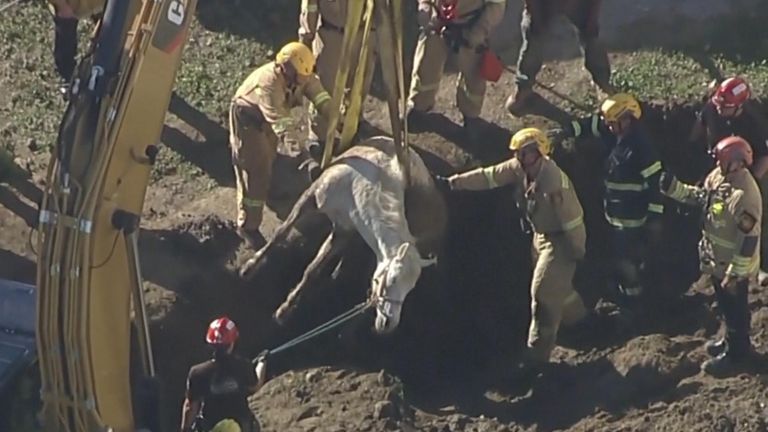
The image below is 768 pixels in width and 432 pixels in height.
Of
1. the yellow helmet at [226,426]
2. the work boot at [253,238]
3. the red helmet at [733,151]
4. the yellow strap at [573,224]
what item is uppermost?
the red helmet at [733,151]

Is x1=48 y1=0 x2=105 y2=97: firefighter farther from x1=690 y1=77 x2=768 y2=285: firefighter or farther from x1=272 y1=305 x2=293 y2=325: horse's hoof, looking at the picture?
x1=690 y1=77 x2=768 y2=285: firefighter

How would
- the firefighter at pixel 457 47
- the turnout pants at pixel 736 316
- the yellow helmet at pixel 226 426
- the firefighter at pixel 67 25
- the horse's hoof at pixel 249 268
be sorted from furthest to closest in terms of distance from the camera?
the firefighter at pixel 67 25 → the firefighter at pixel 457 47 → the horse's hoof at pixel 249 268 → the turnout pants at pixel 736 316 → the yellow helmet at pixel 226 426

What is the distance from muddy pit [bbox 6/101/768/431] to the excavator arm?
2.42 metres

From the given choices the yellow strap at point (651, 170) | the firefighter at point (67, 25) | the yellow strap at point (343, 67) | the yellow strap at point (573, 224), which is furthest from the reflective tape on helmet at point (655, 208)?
the firefighter at point (67, 25)

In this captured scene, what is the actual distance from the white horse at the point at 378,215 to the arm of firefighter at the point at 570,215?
4.04 feet

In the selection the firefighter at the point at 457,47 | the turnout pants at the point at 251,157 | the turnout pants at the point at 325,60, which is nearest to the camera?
the turnout pants at the point at 251,157

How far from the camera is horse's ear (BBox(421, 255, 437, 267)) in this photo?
14.5m

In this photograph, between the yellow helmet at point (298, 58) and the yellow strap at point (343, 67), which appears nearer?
the yellow strap at point (343, 67)

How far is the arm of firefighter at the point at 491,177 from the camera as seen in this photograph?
49.6 ft

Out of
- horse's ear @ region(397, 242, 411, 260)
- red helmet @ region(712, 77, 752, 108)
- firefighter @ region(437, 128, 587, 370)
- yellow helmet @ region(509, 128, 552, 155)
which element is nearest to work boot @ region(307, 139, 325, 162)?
firefighter @ region(437, 128, 587, 370)

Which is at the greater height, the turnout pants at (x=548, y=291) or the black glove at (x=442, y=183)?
the black glove at (x=442, y=183)

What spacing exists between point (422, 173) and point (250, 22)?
15.1 ft

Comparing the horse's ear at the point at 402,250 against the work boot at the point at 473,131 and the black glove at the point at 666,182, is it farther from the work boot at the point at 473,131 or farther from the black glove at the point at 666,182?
the work boot at the point at 473,131

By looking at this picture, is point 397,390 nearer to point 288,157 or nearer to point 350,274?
point 350,274
